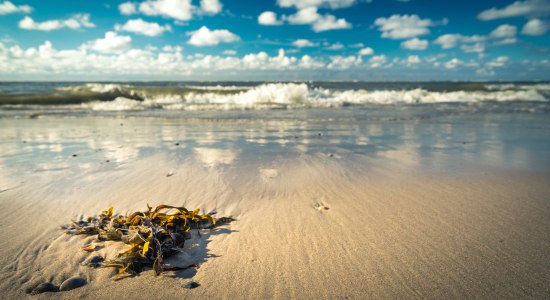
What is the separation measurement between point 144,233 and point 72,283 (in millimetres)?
548

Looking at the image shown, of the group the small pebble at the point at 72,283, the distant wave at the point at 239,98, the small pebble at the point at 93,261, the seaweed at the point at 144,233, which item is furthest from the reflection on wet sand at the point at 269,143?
the distant wave at the point at 239,98

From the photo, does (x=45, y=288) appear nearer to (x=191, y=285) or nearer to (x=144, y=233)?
(x=144, y=233)

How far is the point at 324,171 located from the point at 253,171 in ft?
3.39

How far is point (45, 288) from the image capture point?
189 cm

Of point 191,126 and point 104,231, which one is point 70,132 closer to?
point 191,126

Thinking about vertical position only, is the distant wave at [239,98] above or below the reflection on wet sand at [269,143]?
above

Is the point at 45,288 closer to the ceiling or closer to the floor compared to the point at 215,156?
closer to the floor

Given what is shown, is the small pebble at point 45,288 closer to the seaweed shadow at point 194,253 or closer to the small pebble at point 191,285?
the seaweed shadow at point 194,253

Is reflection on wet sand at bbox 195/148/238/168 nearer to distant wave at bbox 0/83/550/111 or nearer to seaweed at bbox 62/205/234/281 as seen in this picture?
seaweed at bbox 62/205/234/281

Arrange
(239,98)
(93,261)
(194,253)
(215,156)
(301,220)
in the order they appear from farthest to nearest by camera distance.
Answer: (239,98) < (215,156) < (301,220) < (194,253) < (93,261)

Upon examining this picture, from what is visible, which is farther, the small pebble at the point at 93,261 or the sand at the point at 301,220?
the small pebble at the point at 93,261

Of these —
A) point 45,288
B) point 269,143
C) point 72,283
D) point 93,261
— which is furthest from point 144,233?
point 269,143

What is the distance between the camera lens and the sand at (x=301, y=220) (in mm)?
1960

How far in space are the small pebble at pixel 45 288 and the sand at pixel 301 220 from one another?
0.13 ft
